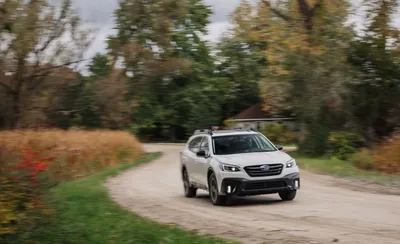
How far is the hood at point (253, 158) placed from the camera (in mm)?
15753

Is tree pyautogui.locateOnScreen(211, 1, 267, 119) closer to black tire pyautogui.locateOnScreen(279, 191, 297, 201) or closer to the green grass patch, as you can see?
the green grass patch


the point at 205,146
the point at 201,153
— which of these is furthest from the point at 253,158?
the point at 205,146

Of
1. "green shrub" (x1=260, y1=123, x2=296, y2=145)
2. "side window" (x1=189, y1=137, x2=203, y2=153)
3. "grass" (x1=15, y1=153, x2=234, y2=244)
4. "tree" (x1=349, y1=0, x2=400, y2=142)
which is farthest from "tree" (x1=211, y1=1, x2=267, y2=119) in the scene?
"grass" (x1=15, y1=153, x2=234, y2=244)

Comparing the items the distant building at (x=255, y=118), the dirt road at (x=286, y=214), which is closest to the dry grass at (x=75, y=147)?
the dirt road at (x=286, y=214)

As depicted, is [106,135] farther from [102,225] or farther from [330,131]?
[102,225]

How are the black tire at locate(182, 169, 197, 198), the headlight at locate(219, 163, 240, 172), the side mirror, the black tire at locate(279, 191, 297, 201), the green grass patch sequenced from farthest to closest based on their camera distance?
1. the green grass patch
2. the black tire at locate(182, 169, 197, 198)
3. the side mirror
4. the black tire at locate(279, 191, 297, 201)
5. the headlight at locate(219, 163, 240, 172)

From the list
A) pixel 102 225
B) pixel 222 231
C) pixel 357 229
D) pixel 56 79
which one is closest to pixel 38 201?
pixel 102 225

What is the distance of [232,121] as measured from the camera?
68.7m

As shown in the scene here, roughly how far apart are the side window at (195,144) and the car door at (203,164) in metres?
0.41

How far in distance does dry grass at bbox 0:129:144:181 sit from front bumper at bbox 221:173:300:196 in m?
6.78

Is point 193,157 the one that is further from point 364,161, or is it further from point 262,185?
point 364,161

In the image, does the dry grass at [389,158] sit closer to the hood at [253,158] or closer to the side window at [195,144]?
the side window at [195,144]

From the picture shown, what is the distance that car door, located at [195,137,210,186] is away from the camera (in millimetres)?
16950

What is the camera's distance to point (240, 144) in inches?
677
